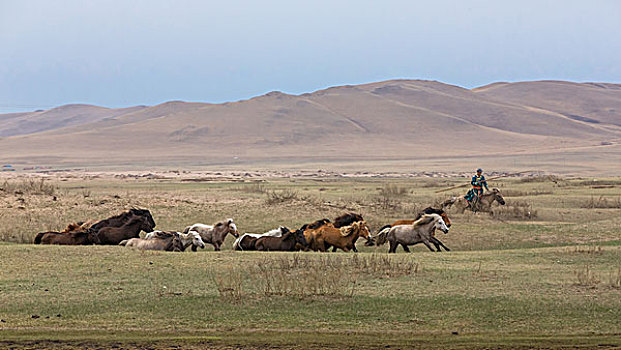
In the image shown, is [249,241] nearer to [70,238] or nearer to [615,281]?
[70,238]

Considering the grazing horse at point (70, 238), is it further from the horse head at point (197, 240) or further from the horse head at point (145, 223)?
the horse head at point (197, 240)

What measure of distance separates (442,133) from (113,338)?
115 meters

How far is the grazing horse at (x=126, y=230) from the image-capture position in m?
18.5

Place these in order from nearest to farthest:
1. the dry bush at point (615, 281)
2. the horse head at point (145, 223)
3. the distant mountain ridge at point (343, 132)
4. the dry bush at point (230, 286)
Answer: the dry bush at point (230, 286) → the dry bush at point (615, 281) → the horse head at point (145, 223) → the distant mountain ridge at point (343, 132)

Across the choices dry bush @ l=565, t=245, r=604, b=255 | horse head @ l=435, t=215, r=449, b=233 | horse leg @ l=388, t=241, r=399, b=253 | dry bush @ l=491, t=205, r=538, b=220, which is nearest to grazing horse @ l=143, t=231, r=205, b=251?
horse leg @ l=388, t=241, r=399, b=253

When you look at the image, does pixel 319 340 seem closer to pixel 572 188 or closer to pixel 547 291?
pixel 547 291

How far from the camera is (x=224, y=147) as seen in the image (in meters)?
112

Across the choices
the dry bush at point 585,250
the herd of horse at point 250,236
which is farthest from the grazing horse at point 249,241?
the dry bush at point 585,250

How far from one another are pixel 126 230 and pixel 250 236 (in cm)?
314

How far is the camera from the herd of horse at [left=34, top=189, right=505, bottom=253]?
17672 mm

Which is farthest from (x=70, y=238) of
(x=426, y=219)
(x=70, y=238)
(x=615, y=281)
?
(x=615, y=281)

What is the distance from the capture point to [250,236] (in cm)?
1820

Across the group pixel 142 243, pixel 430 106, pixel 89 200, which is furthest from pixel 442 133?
pixel 142 243

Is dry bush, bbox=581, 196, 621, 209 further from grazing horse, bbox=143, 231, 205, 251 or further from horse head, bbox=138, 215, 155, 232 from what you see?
horse head, bbox=138, 215, 155, 232
